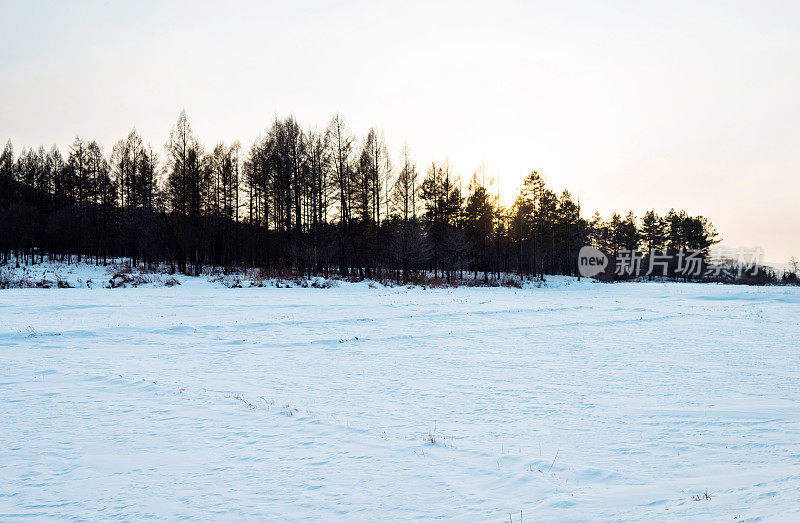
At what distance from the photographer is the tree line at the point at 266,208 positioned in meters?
33.5

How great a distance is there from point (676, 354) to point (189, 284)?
2313cm

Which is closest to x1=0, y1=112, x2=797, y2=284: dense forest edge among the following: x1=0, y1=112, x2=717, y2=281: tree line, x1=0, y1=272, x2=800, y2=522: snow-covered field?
x1=0, y1=112, x2=717, y2=281: tree line

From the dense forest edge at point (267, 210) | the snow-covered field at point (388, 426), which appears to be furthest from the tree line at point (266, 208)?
the snow-covered field at point (388, 426)

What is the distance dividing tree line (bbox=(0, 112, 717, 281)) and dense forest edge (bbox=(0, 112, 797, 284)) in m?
0.12

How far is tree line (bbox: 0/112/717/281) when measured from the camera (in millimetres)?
33531

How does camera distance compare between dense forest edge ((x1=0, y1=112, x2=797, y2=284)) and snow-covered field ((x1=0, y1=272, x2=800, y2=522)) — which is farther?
dense forest edge ((x1=0, y1=112, x2=797, y2=284))

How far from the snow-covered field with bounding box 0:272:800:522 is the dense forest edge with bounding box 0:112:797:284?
2076 cm

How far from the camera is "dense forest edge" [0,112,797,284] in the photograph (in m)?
33.5

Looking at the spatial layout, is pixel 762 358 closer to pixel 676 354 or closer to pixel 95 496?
pixel 676 354

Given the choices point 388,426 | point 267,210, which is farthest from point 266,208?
point 388,426

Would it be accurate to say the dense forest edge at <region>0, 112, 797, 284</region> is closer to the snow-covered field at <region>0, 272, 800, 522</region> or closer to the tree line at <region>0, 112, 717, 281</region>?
the tree line at <region>0, 112, 717, 281</region>

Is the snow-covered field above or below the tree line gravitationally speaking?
below

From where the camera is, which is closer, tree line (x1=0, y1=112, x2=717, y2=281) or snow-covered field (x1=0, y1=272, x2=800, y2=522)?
snow-covered field (x1=0, y1=272, x2=800, y2=522)

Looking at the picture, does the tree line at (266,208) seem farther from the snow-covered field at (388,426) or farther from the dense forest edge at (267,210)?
the snow-covered field at (388,426)
